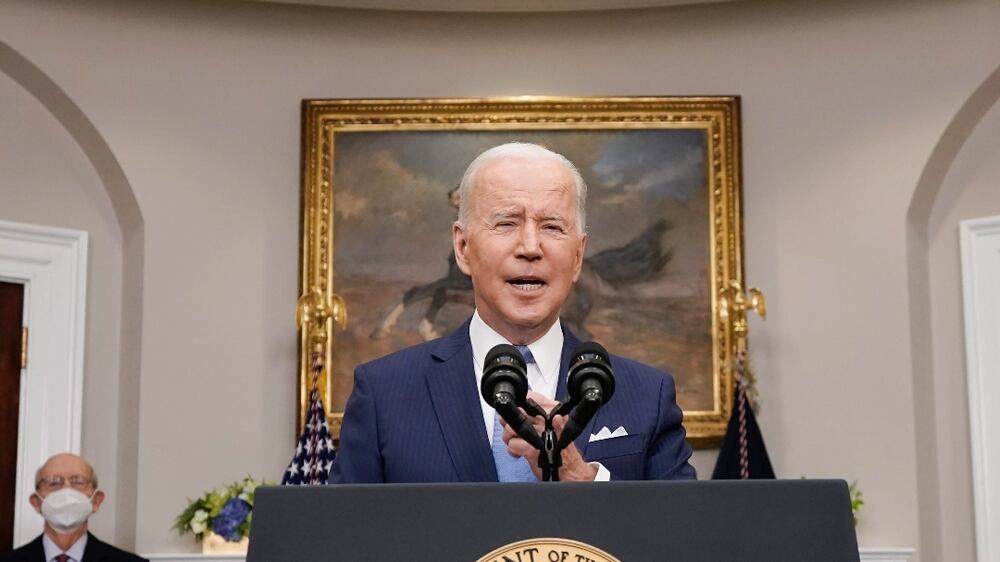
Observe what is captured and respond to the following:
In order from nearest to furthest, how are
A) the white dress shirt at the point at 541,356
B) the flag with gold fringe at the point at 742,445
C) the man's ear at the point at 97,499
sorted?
the white dress shirt at the point at 541,356, the man's ear at the point at 97,499, the flag with gold fringe at the point at 742,445

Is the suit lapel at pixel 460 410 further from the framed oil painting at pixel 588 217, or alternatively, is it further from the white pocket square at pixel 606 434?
the framed oil painting at pixel 588 217

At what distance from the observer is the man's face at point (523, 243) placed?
106 inches

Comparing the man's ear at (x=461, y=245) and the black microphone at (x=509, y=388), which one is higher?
the man's ear at (x=461, y=245)

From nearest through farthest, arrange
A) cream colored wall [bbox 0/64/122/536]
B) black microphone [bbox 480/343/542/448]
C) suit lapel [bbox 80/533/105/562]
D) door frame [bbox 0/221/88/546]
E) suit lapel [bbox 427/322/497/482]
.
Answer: black microphone [bbox 480/343/542/448]
suit lapel [bbox 427/322/497/482]
suit lapel [bbox 80/533/105/562]
door frame [bbox 0/221/88/546]
cream colored wall [bbox 0/64/122/536]

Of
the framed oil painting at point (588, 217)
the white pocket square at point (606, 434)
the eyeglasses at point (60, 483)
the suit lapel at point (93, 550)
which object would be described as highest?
the framed oil painting at point (588, 217)

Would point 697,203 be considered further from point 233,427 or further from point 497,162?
point 497,162

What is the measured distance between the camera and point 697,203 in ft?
23.9

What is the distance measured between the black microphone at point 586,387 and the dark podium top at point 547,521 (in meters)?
0.23

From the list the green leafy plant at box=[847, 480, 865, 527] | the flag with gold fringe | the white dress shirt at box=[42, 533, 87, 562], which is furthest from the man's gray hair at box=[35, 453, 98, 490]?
the green leafy plant at box=[847, 480, 865, 527]

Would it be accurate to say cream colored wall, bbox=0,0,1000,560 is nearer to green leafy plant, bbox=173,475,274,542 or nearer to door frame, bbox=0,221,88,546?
door frame, bbox=0,221,88,546

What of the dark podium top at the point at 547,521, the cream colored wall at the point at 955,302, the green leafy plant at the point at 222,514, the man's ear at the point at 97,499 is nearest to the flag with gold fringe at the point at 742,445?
the cream colored wall at the point at 955,302

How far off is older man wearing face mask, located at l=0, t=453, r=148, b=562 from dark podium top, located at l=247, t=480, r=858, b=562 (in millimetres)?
4855

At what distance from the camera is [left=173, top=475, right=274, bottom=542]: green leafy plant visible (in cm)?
665

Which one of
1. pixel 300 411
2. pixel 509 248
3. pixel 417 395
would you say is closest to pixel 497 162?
pixel 509 248
